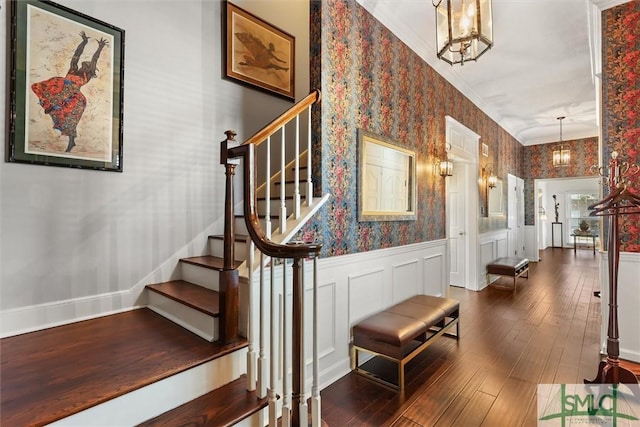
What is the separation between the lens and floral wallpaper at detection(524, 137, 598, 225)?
740 cm

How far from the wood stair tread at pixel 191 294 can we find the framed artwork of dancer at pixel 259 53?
211 centimetres

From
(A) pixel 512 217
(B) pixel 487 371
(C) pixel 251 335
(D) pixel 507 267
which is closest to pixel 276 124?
(C) pixel 251 335

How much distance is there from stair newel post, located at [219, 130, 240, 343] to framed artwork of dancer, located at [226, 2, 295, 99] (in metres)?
1.75

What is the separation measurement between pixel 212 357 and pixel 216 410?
0.24 meters

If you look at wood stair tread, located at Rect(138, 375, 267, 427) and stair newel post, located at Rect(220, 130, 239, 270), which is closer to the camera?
wood stair tread, located at Rect(138, 375, 267, 427)

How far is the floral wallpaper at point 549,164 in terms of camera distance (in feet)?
24.3

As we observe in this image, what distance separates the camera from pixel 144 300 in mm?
2453

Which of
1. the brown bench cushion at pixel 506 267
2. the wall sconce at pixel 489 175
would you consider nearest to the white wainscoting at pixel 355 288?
the brown bench cushion at pixel 506 267

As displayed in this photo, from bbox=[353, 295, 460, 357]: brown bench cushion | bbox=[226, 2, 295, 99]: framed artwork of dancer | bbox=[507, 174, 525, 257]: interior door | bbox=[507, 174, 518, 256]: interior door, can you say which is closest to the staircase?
bbox=[353, 295, 460, 357]: brown bench cushion

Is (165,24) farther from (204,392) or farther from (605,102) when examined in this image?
(605,102)

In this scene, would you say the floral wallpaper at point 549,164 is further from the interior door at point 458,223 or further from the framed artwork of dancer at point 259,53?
the framed artwork of dancer at point 259,53

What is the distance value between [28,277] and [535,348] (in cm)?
430

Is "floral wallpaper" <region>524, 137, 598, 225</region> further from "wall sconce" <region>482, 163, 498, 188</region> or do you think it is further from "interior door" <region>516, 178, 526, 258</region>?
"wall sconce" <region>482, 163, 498, 188</region>

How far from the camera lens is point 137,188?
245cm
